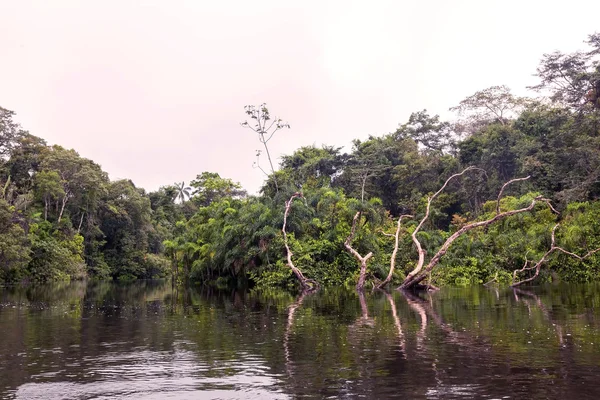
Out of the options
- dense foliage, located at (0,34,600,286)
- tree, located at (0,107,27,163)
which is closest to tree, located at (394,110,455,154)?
dense foliage, located at (0,34,600,286)

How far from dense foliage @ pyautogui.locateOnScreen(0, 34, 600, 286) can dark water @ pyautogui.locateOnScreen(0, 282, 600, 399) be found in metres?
16.4

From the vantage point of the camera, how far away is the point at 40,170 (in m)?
61.3

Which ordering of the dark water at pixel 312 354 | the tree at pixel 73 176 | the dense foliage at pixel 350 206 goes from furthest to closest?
1. the tree at pixel 73 176
2. the dense foliage at pixel 350 206
3. the dark water at pixel 312 354

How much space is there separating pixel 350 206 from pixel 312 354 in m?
24.3

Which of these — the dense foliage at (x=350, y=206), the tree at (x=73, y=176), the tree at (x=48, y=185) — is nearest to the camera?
the dense foliage at (x=350, y=206)

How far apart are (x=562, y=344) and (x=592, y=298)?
1066cm

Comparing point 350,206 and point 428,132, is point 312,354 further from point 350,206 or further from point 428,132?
point 428,132

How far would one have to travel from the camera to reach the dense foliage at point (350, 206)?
33781 mm

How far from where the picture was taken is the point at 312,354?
9.93 m

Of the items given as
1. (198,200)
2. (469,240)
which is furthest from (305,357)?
(198,200)

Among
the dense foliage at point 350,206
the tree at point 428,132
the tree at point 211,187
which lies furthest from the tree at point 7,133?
the tree at point 428,132

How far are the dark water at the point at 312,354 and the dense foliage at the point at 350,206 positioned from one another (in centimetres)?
1641

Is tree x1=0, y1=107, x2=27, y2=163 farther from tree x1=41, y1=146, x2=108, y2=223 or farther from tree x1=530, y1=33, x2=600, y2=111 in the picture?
tree x1=530, y1=33, x2=600, y2=111

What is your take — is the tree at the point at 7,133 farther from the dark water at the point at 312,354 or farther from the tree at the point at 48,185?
the dark water at the point at 312,354
